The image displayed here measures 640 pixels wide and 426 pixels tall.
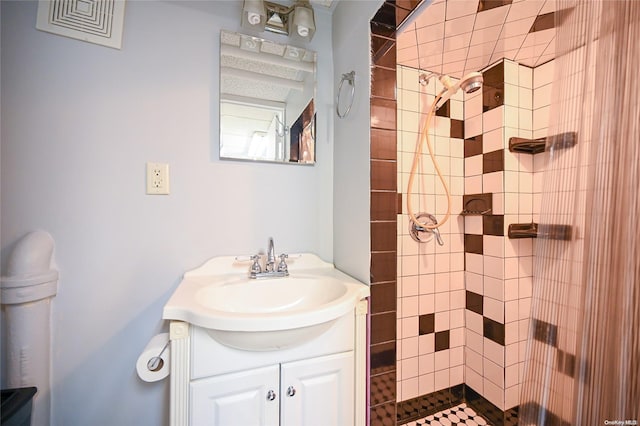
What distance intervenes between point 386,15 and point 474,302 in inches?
58.2

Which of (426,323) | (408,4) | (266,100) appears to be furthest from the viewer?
(426,323)

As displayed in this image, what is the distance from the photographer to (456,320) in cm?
140

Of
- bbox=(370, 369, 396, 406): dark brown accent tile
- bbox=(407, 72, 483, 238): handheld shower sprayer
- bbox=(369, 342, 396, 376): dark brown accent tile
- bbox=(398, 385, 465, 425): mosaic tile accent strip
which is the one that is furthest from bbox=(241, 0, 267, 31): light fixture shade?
bbox=(398, 385, 465, 425): mosaic tile accent strip

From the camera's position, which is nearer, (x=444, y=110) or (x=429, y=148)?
(x=429, y=148)

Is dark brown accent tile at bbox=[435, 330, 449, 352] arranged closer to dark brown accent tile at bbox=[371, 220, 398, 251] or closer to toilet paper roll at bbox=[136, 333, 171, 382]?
dark brown accent tile at bbox=[371, 220, 398, 251]

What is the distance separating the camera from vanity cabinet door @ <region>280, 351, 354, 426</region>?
29.5 inches

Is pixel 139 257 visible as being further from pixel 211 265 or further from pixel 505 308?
pixel 505 308

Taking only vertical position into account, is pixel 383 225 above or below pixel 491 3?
below

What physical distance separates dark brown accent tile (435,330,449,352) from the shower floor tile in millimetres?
347

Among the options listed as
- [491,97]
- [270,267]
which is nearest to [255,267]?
[270,267]

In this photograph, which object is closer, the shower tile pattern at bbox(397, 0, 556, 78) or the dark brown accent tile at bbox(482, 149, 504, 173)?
the shower tile pattern at bbox(397, 0, 556, 78)

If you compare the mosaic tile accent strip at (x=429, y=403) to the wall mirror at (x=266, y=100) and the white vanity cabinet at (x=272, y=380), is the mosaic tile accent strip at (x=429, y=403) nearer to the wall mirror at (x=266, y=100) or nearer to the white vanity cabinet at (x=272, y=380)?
the white vanity cabinet at (x=272, y=380)

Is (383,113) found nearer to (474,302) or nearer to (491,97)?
(491,97)

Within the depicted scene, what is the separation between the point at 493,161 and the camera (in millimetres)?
1229
